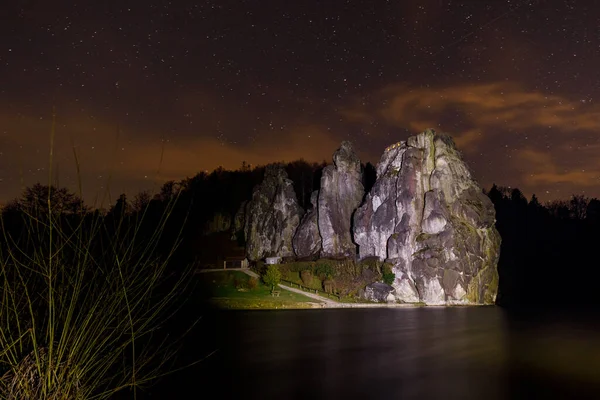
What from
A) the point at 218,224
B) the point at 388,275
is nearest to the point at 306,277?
the point at 388,275

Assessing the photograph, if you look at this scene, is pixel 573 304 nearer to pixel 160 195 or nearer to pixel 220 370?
pixel 220 370

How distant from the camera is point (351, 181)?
117812mm

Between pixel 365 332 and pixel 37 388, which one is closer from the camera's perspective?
pixel 37 388

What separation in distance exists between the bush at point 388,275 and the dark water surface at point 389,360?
31882 mm

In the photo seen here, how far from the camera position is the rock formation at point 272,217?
126 meters

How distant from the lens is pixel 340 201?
4577 inches

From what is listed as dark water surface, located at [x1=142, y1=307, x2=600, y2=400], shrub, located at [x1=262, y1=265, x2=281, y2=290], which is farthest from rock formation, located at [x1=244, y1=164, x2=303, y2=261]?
dark water surface, located at [x1=142, y1=307, x2=600, y2=400]

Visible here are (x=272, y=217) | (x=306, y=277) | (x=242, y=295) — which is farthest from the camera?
(x=272, y=217)

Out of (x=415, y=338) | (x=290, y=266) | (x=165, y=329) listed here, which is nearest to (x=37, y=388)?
(x=165, y=329)

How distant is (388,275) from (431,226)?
1324cm

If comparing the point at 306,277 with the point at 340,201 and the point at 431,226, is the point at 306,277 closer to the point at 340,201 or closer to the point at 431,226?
the point at 431,226

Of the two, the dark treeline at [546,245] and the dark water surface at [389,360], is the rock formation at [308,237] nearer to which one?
the dark treeline at [546,245]

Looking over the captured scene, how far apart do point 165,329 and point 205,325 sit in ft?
23.9

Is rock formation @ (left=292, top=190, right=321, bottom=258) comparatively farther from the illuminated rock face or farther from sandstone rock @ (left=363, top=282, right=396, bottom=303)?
sandstone rock @ (left=363, top=282, right=396, bottom=303)
